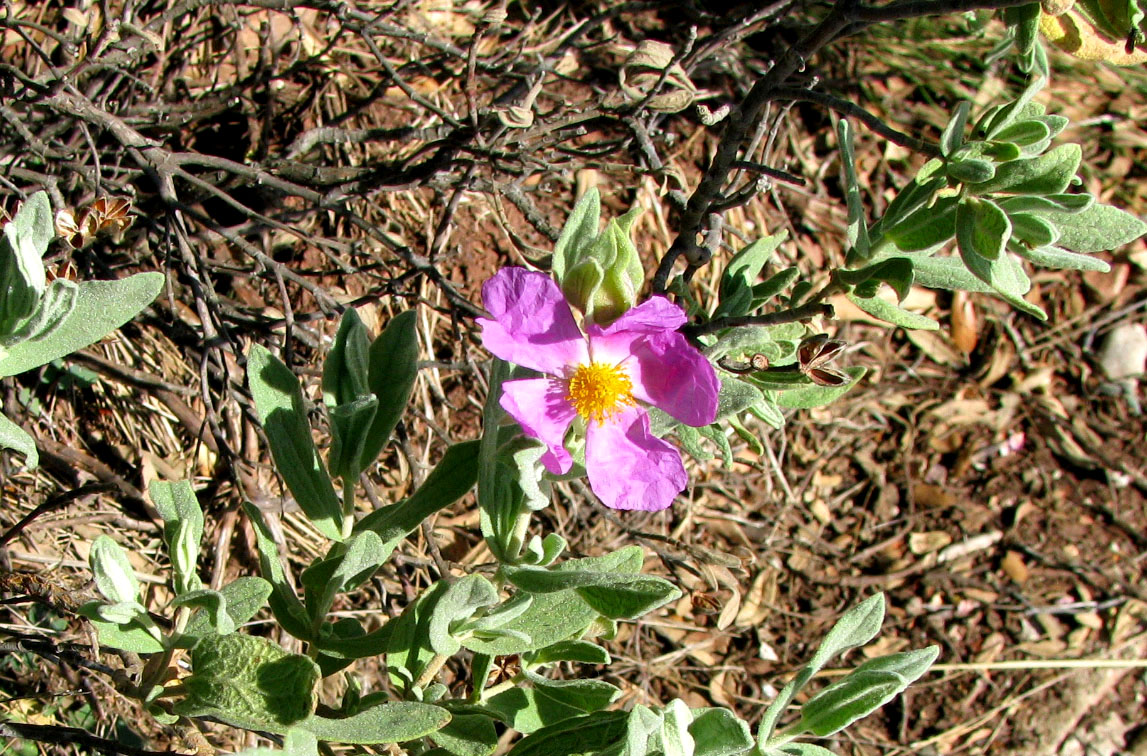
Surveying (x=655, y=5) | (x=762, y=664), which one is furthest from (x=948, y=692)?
(x=655, y=5)

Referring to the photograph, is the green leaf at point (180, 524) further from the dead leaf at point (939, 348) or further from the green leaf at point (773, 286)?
the dead leaf at point (939, 348)

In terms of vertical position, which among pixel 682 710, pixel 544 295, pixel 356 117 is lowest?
pixel 682 710

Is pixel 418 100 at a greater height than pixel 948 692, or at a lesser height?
greater

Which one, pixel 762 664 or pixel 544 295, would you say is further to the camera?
pixel 762 664

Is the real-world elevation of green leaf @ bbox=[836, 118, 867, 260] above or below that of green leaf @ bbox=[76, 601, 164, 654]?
above

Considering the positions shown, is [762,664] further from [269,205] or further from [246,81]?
[246,81]

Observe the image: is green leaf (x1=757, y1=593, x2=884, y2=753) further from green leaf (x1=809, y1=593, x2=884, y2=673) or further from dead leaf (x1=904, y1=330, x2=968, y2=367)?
dead leaf (x1=904, y1=330, x2=968, y2=367)

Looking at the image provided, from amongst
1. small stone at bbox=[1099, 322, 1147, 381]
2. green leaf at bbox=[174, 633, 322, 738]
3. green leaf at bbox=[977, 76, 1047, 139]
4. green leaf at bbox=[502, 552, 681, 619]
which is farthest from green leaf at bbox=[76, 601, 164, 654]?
small stone at bbox=[1099, 322, 1147, 381]
